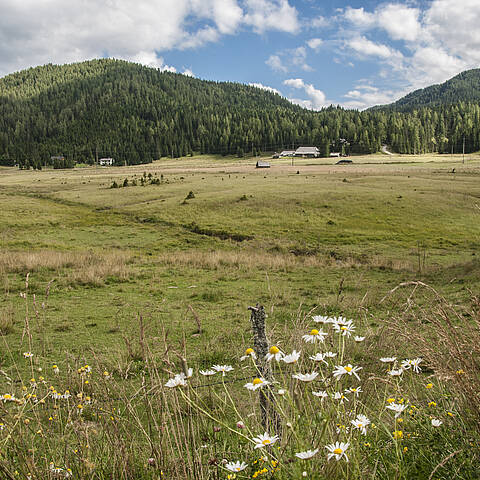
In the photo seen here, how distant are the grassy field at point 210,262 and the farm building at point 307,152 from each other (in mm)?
102507

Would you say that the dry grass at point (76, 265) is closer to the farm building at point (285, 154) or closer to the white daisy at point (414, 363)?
the white daisy at point (414, 363)

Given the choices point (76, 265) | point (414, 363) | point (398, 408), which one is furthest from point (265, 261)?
point (398, 408)

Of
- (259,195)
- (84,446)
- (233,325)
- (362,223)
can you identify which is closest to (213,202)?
(259,195)

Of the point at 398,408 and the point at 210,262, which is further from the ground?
the point at 398,408

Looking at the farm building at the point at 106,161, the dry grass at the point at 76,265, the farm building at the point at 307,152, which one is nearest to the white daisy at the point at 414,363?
the dry grass at the point at 76,265

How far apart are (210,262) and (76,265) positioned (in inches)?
311

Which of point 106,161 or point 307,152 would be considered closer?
point 307,152

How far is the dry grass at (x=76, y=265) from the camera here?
19.5 metres

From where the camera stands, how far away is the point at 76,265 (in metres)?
22.2

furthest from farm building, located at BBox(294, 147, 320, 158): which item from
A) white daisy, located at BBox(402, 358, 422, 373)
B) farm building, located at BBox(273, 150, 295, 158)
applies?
white daisy, located at BBox(402, 358, 422, 373)

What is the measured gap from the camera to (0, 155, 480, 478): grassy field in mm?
10312

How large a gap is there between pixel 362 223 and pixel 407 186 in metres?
23.8

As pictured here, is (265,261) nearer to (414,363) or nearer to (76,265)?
(76,265)

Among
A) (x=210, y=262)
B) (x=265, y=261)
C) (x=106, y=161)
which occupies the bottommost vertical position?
(x=265, y=261)
